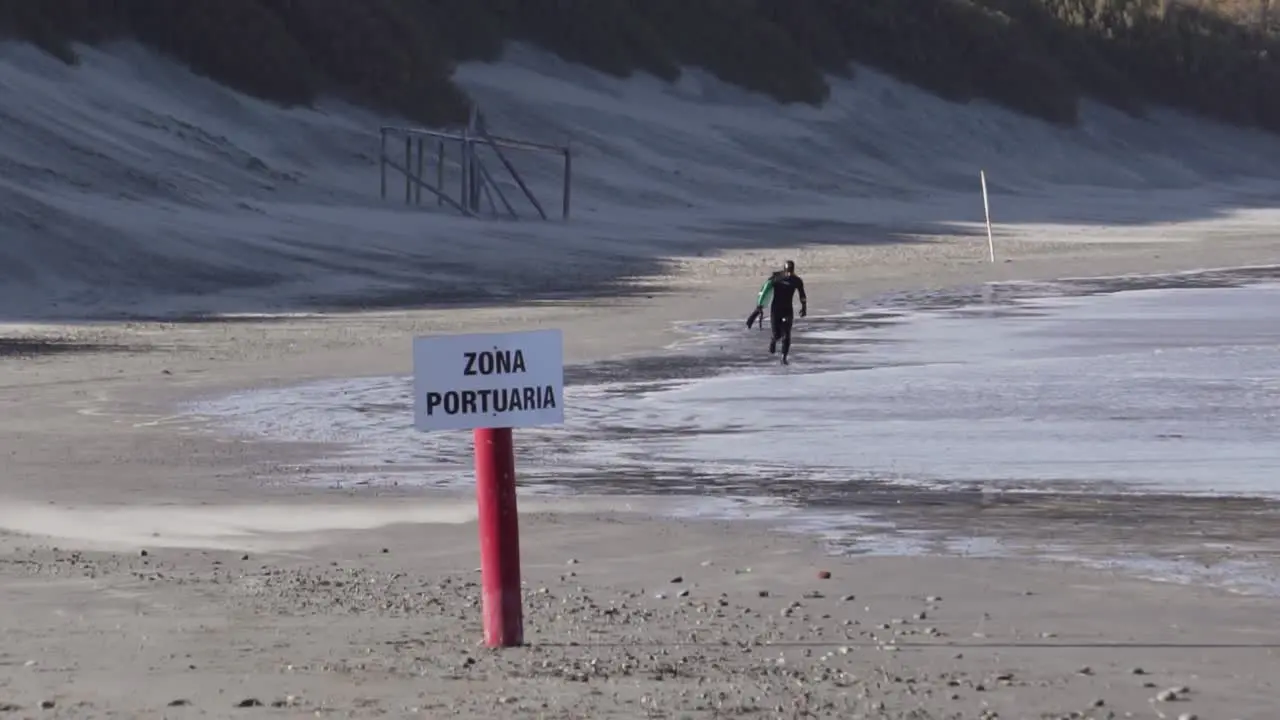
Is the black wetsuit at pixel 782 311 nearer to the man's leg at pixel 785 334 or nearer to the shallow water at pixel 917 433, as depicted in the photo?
the man's leg at pixel 785 334

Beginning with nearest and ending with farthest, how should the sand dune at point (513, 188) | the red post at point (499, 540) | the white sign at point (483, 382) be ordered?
the white sign at point (483, 382) → the red post at point (499, 540) → the sand dune at point (513, 188)

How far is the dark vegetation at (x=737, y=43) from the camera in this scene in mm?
50688

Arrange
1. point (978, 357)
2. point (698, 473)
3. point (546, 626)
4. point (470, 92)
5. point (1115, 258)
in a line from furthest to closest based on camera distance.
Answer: point (470, 92) < point (1115, 258) < point (978, 357) < point (698, 473) < point (546, 626)

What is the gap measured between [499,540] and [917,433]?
898 centimetres

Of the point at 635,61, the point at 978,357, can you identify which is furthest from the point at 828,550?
the point at 635,61

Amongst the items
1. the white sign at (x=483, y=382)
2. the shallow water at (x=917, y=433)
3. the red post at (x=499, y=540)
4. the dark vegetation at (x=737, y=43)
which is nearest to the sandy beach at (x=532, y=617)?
the red post at (x=499, y=540)

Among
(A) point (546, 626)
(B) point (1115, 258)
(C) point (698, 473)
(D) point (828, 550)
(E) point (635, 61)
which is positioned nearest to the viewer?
(A) point (546, 626)

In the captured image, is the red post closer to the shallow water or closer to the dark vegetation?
the shallow water

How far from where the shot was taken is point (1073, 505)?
14.0 meters

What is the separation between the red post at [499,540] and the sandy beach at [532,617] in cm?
11

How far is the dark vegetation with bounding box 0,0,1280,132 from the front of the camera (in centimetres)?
5069

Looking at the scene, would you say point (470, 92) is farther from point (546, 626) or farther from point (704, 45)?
point (546, 626)

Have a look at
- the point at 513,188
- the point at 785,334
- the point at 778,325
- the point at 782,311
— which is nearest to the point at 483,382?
the point at 782,311

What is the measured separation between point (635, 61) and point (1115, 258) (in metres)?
22.4
